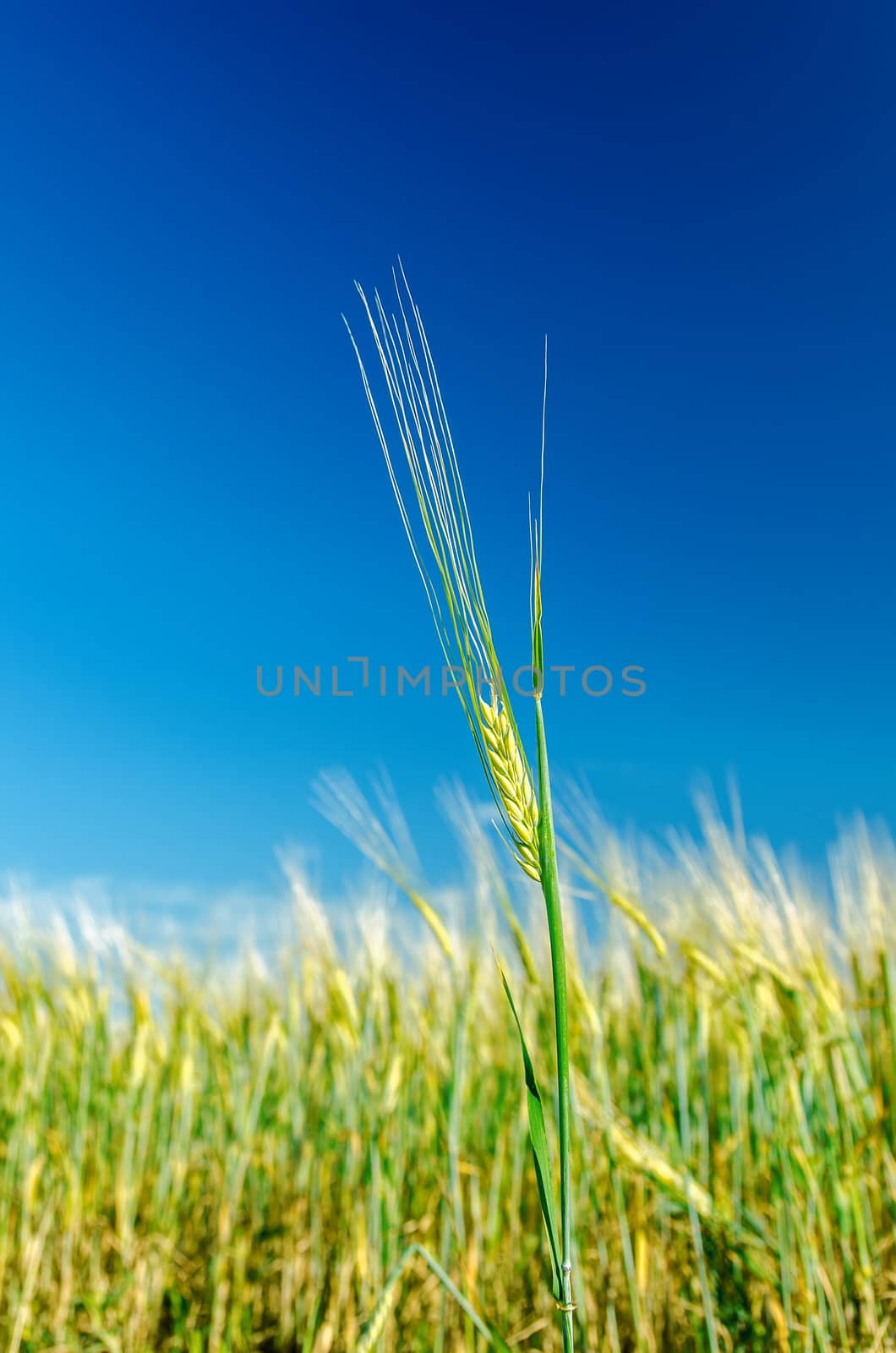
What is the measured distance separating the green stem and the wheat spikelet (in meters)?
0.02

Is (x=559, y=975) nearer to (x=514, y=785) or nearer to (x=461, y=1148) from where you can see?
(x=514, y=785)

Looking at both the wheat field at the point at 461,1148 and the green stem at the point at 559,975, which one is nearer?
the green stem at the point at 559,975

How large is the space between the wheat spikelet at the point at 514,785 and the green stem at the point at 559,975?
0.07ft

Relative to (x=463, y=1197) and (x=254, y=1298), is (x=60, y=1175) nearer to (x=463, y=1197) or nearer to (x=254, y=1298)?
(x=254, y=1298)

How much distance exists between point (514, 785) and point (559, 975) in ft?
0.50

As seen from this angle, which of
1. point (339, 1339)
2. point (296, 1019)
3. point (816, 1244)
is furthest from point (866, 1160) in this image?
point (296, 1019)

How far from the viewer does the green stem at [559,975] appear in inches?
27.8

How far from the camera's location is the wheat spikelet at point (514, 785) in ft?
2.58

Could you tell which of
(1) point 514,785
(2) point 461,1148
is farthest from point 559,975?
(2) point 461,1148

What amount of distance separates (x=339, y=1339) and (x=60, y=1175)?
0.93 m

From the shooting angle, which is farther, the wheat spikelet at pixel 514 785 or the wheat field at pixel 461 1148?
the wheat field at pixel 461 1148

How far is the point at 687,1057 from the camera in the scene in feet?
8.55

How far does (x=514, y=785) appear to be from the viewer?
31.3 inches

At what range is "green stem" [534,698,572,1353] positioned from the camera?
707mm
